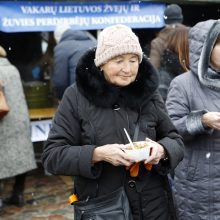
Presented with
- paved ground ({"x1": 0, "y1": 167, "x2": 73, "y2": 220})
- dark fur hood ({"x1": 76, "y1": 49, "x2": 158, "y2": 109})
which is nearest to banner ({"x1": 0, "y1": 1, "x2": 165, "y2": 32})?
paved ground ({"x1": 0, "y1": 167, "x2": 73, "y2": 220})

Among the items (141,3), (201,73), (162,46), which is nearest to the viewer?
(201,73)

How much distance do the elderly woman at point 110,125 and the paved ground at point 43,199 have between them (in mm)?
2759

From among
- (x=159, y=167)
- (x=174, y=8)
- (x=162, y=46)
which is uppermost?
(x=174, y=8)

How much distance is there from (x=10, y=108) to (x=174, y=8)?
2.45 metres

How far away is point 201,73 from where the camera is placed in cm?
285

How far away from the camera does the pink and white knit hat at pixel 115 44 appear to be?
2.25m

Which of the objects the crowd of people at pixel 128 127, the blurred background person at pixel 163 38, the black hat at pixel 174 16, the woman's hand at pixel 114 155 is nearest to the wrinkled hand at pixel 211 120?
the crowd of people at pixel 128 127

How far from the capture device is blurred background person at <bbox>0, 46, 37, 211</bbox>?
190 inches

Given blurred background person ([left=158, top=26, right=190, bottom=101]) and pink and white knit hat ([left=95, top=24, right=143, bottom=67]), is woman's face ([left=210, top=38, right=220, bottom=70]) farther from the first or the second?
blurred background person ([left=158, top=26, right=190, bottom=101])

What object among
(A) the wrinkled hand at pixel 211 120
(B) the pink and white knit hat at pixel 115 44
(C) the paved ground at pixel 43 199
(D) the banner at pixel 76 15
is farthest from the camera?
(D) the banner at pixel 76 15

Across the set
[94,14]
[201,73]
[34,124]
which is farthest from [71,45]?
[201,73]

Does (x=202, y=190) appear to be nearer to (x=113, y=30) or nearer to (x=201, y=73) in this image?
(x=201, y=73)

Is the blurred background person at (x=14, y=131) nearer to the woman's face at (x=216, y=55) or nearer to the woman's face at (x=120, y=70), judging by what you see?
the woman's face at (x=216, y=55)

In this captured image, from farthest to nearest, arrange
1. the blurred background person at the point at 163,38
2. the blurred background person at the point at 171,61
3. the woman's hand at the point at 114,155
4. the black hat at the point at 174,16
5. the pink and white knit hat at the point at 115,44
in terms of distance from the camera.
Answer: the black hat at the point at 174,16
the blurred background person at the point at 163,38
the blurred background person at the point at 171,61
the pink and white knit hat at the point at 115,44
the woman's hand at the point at 114,155
